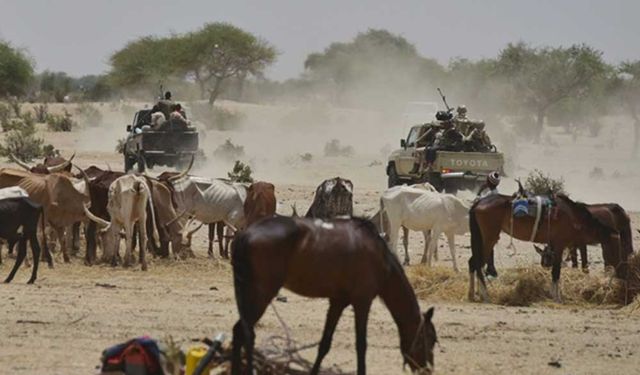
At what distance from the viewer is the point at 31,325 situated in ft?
45.3

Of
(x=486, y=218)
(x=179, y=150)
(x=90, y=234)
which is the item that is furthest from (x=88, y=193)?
(x=179, y=150)

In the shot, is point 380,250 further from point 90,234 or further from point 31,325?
point 90,234

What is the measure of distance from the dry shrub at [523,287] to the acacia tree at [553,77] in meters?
56.5

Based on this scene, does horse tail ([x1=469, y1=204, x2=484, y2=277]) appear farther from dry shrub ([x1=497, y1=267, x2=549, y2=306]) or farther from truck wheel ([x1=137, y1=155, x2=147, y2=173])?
truck wheel ([x1=137, y1=155, x2=147, y2=173])

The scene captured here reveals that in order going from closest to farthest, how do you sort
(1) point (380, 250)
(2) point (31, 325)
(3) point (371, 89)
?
(1) point (380, 250), (2) point (31, 325), (3) point (371, 89)

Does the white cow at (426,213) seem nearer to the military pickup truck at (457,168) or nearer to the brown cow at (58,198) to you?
the brown cow at (58,198)

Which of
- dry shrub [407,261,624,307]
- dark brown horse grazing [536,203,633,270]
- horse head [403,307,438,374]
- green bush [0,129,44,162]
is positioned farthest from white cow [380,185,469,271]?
green bush [0,129,44,162]

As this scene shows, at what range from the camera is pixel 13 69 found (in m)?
73.6

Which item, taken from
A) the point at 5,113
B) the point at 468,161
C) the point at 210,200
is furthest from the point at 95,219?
the point at 5,113

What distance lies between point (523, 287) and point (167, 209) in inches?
269

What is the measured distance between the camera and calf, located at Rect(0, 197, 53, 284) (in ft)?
57.0

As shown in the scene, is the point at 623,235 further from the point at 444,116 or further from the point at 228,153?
the point at 228,153

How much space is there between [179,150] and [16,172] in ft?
46.4

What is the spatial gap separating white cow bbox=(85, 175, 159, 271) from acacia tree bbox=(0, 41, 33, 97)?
54266mm
